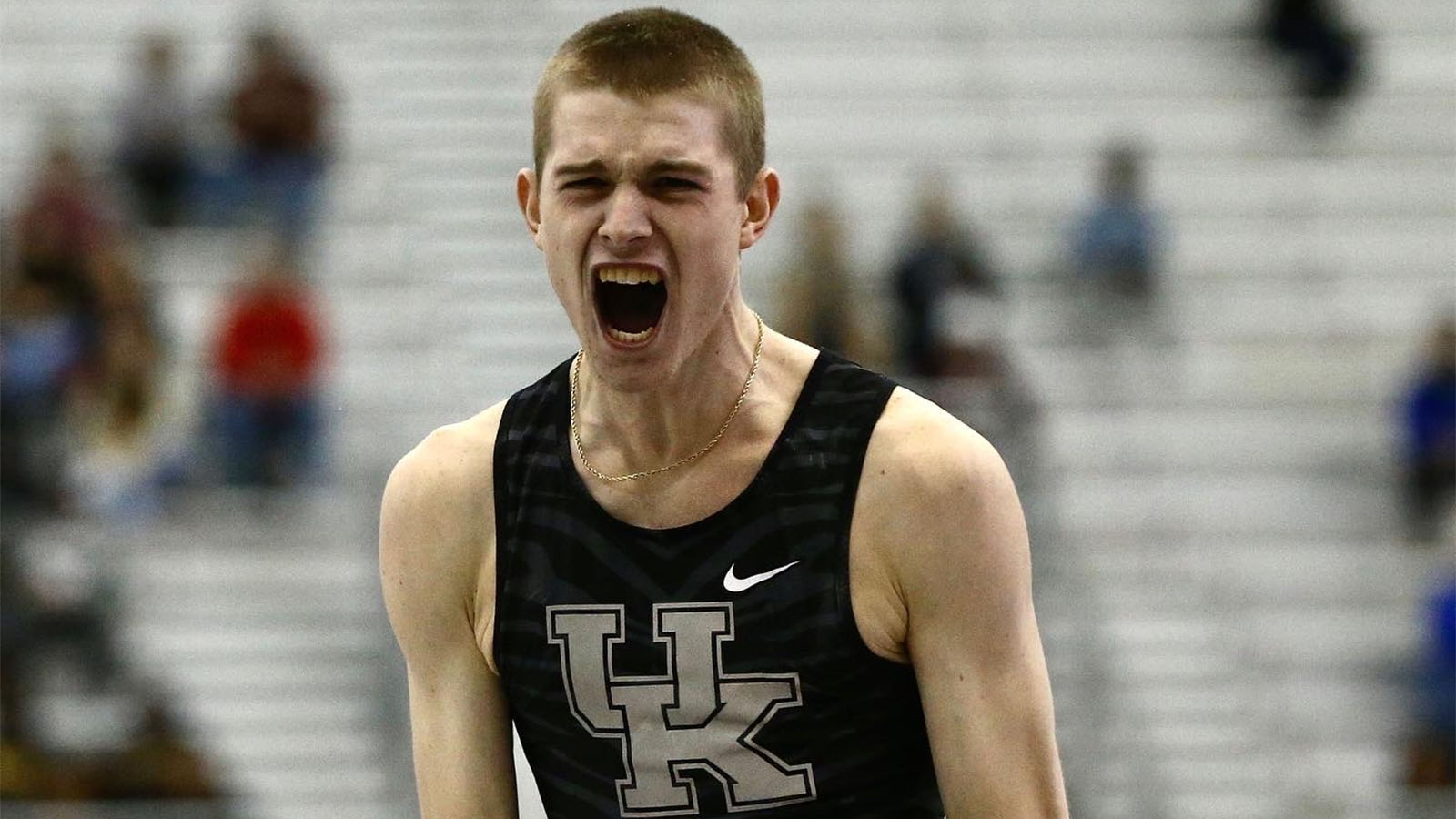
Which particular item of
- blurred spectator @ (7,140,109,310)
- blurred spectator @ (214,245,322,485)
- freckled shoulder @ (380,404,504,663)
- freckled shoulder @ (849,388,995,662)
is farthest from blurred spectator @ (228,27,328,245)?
freckled shoulder @ (849,388,995,662)

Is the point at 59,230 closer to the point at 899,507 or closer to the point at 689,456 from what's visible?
the point at 689,456

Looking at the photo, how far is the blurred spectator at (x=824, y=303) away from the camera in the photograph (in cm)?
848

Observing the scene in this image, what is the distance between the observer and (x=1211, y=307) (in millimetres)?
11531

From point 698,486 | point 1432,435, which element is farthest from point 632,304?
point 1432,435

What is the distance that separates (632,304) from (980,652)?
2.28 ft

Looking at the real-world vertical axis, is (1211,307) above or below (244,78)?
below

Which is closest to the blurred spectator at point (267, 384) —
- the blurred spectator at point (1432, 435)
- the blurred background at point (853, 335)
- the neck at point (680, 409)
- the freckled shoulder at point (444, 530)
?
the blurred background at point (853, 335)

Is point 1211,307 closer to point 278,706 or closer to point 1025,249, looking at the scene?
point 1025,249

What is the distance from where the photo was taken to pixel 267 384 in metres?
9.07

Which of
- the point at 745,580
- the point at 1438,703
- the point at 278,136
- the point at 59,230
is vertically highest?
the point at 278,136

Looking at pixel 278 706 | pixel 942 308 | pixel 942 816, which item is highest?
pixel 942 308

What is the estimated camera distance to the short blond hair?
123 inches

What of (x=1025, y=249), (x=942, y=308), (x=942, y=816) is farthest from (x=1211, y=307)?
(x=942, y=816)

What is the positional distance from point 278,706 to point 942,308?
3.17 meters
